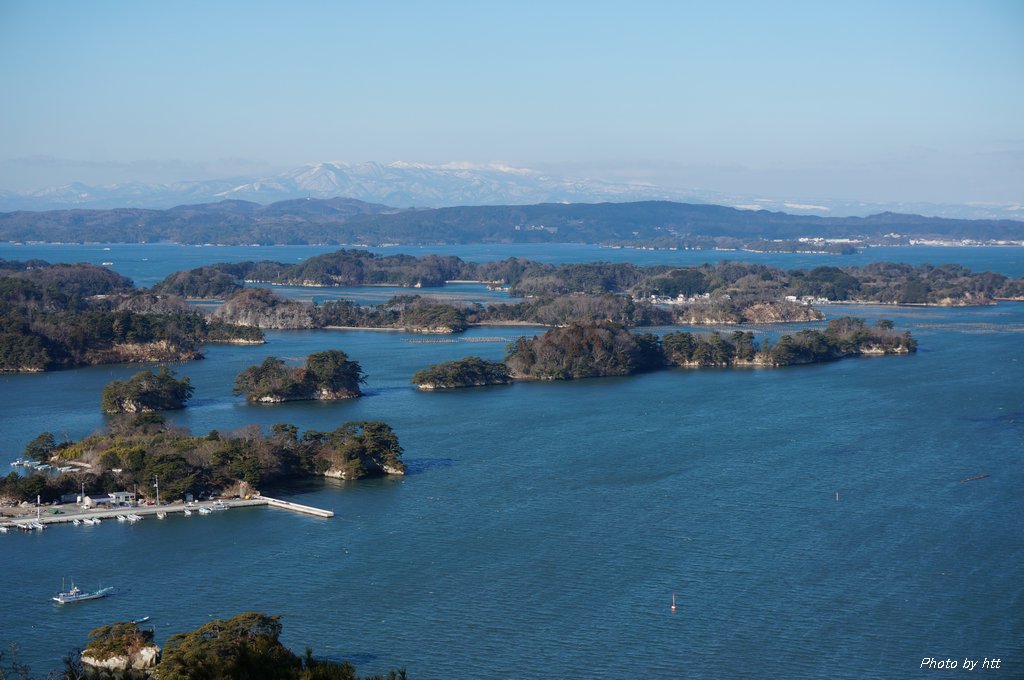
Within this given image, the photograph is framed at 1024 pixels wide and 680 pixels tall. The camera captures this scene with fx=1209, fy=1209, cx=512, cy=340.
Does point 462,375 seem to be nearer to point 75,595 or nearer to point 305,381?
point 305,381

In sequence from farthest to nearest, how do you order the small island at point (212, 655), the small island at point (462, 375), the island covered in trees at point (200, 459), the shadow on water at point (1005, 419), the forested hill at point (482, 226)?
the forested hill at point (482, 226), the small island at point (462, 375), the shadow on water at point (1005, 419), the island covered in trees at point (200, 459), the small island at point (212, 655)

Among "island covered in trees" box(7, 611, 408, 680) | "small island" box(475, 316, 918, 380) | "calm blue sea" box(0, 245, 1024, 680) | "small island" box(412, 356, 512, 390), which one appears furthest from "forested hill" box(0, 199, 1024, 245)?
"island covered in trees" box(7, 611, 408, 680)

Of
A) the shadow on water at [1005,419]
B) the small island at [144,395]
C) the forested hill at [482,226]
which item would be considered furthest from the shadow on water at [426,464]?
the forested hill at [482,226]

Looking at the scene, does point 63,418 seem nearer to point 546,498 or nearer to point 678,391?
point 546,498

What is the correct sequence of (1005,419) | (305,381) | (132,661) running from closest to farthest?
(132,661)
(1005,419)
(305,381)

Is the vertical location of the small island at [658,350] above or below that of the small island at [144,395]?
above

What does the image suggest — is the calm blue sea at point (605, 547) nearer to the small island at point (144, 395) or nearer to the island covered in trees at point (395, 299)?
the small island at point (144, 395)

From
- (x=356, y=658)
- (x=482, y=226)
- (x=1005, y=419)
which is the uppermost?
(x=482, y=226)

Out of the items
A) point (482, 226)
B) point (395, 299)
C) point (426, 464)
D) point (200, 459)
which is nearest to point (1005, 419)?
point (426, 464)
